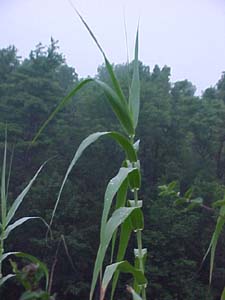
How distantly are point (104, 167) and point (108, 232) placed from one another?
41.9 ft

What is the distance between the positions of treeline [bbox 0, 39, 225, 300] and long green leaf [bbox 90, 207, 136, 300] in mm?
9931

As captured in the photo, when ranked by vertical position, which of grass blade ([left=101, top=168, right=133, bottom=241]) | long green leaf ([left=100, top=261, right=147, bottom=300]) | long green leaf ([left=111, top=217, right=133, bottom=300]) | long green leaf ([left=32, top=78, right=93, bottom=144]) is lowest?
long green leaf ([left=100, top=261, right=147, bottom=300])

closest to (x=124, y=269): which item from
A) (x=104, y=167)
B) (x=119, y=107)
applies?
(x=119, y=107)

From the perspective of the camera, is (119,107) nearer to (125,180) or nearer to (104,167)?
(125,180)

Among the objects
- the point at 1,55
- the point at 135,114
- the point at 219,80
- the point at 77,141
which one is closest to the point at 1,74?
the point at 1,55

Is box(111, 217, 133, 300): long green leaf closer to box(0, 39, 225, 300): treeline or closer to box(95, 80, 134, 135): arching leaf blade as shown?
box(95, 80, 134, 135): arching leaf blade

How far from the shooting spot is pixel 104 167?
1323 cm

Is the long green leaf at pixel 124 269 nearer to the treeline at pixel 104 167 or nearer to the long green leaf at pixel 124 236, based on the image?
the long green leaf at pixel 124 236

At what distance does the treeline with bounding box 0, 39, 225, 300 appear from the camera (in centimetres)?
1135

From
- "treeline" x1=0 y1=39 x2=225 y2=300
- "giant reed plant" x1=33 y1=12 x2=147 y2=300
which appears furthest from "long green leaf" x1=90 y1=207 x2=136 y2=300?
"treeline" x1=0 y1=39 x2=225 y2=300

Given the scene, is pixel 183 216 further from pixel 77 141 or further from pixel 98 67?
pixel 98 67

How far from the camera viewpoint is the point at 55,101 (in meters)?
14.1

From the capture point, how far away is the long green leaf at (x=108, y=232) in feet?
1.48

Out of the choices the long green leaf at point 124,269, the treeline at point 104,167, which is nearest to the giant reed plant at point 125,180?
the long green leaf at point 124,269
